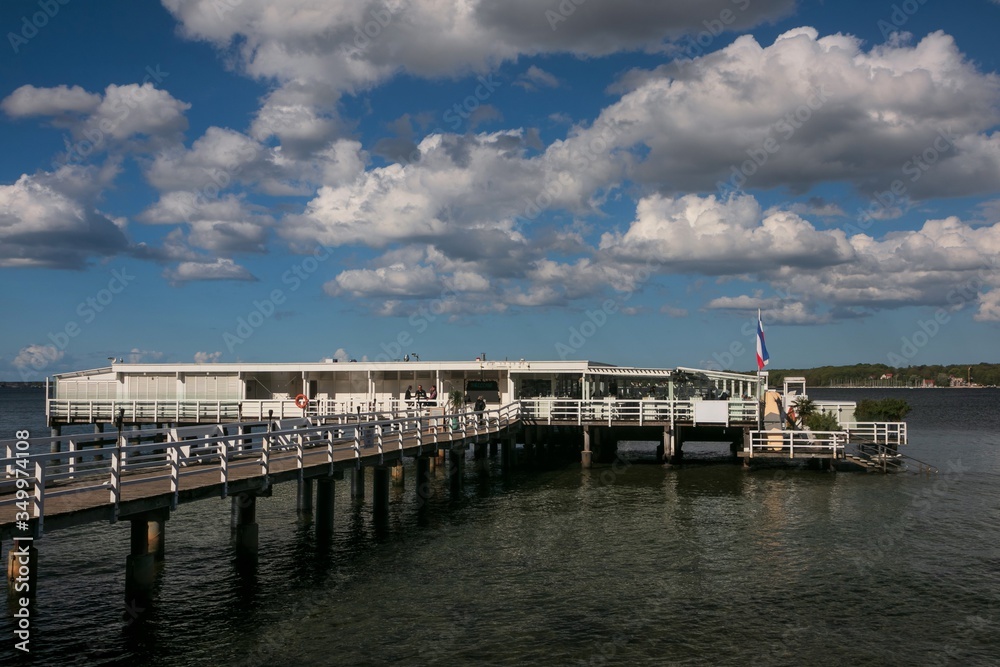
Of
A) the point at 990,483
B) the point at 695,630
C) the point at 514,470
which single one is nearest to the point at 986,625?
the point at 695,630

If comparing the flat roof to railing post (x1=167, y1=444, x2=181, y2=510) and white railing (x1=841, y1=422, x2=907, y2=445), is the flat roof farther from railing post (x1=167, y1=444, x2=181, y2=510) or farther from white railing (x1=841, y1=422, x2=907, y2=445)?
railing post (x1=167, y1=444, x2=181, y2=510)

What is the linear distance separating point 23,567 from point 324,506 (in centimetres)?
915

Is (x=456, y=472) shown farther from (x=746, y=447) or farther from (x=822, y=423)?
(x=822, y=423)

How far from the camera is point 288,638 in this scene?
15711 millimetres

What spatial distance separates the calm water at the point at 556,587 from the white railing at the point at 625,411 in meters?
7.82

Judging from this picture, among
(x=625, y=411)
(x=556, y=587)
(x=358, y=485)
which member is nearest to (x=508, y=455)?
(x=625, y=411)

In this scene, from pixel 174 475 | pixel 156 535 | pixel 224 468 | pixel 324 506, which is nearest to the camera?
pixel 174 475

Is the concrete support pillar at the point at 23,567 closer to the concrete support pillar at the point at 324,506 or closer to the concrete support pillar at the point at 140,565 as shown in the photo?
the concrete support pillar at the point at 140,565

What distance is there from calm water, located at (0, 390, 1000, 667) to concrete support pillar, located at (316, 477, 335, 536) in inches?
28.3

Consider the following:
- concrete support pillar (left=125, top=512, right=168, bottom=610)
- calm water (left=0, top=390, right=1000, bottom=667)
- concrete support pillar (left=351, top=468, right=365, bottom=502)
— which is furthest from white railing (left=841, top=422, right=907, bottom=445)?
concrete support pillar (left=125, top=512, right=168, bottom=610)

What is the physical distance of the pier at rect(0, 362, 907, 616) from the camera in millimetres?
16734

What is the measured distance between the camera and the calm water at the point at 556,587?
1529cm

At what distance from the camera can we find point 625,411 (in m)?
39.2

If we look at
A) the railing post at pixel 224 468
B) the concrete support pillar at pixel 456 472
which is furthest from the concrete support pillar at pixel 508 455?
the railing post at pixel 224 468
